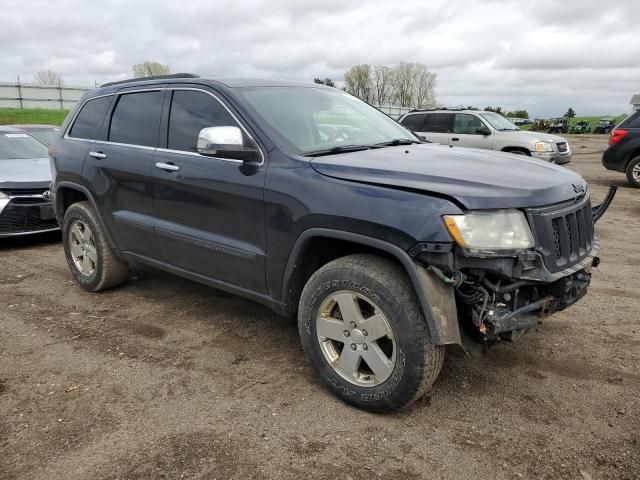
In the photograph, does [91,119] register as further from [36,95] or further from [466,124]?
[36,95]

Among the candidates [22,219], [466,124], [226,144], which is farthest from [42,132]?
[466,124]

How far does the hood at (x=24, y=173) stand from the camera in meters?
6.81

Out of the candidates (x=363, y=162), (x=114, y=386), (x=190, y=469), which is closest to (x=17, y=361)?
(x=114, y=386)

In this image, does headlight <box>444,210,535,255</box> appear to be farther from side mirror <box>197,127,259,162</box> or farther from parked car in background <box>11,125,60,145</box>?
parked car in background <box>11,125,60,145</box>

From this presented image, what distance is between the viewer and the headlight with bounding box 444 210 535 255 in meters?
2.61

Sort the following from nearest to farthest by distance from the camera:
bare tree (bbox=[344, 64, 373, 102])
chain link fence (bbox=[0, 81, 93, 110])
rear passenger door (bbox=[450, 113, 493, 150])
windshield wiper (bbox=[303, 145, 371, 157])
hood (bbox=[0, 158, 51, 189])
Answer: windshield wiper (bbox=[303, 145, 371, 157]) → hood (bbox=[0, 158, 51, 189]) → rear passenger door (bbox=[450, 113, 493, 150]) → chain link fence (bbox=[0, 81, 93, 110]) → bare tree (bbox=[344, 64, 373, 102])

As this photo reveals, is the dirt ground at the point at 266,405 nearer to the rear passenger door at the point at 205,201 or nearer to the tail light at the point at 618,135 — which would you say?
the rear passenger door at the point at 205,201

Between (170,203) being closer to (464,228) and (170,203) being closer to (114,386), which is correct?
(114,386)

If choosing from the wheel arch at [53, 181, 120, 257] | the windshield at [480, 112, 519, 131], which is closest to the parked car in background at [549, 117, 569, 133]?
the windshield at [480, 112, 519, 131]

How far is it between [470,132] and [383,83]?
193 feet

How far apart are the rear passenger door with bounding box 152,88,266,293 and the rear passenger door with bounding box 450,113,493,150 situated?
33.6 ft

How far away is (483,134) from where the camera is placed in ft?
43.0

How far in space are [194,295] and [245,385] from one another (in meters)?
1.85

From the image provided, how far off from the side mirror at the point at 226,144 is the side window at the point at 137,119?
1.03 metres
